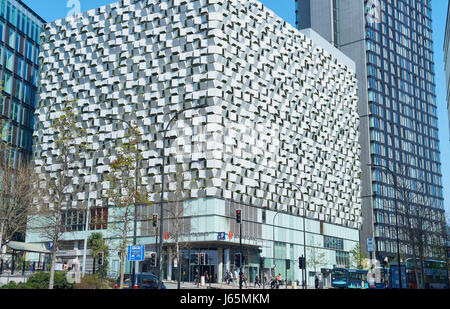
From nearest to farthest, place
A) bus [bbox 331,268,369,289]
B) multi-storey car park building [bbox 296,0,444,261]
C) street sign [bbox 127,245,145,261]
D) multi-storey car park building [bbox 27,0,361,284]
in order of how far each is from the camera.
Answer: street sign [bbox 127,245,145,261], bus [bbox 331,268,369,289], multi-storey car park building [bbox 27,0,361,284], multi-storey car park building [bbox 296,0,444,261]

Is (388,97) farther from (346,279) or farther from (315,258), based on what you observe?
(346,279)

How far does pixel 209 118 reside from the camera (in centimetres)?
6975

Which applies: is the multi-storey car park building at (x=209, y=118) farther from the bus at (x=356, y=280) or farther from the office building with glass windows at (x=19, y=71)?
the bus at (x=356, y=280)

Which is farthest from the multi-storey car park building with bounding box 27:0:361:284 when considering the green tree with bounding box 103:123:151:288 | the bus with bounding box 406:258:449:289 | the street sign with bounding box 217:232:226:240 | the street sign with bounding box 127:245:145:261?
the street sign with bounding box 127:245:145:261

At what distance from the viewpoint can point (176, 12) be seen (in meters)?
76.1

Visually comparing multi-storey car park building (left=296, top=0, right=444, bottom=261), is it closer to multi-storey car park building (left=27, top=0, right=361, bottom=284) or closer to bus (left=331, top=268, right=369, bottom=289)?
multi-storey car park building (left=27, top=0, right=361, bottom=284)

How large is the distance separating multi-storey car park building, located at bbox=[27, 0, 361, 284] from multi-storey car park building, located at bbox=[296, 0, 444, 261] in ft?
84.6

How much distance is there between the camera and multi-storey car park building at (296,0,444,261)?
11925 cm

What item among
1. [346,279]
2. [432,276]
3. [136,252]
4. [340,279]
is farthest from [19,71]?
[432,276]

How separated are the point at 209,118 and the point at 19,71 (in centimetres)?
3933

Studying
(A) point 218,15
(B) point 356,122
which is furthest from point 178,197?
(B) point 356,122

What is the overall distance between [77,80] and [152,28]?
16.0 meters

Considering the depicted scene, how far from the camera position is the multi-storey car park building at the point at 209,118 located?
70688 millimetres

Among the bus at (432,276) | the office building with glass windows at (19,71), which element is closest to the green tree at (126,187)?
the office building with glass windows at (19,71)
